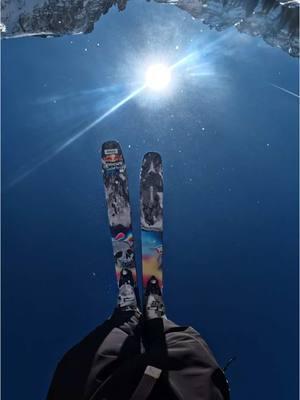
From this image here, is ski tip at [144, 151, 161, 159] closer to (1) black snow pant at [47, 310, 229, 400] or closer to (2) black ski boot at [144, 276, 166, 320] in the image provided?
(2) black ski boot at [144, 276, 166, 320]

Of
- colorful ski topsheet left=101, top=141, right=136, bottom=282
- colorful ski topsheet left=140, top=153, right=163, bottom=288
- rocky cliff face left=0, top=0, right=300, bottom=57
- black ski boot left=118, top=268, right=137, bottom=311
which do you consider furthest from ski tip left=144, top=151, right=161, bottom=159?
rocky cliff face left=0, top=0, right=300, bottom=57

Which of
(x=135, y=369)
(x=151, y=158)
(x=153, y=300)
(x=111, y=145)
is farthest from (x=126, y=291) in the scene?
(x=135, y=369)

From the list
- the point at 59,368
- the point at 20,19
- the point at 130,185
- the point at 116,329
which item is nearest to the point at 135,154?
the point at 130,185

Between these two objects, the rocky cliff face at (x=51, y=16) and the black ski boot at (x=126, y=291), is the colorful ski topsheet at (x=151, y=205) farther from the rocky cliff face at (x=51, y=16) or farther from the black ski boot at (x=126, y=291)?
the rocky cliff face at (x=51, y=16)

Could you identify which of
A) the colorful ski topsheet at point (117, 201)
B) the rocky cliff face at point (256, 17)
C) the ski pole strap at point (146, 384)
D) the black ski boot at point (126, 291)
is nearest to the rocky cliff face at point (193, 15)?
the rocky cliff face at point (256, 17)

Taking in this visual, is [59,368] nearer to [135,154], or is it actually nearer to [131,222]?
Answer: [131,222]

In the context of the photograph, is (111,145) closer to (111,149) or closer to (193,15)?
(111,149)
